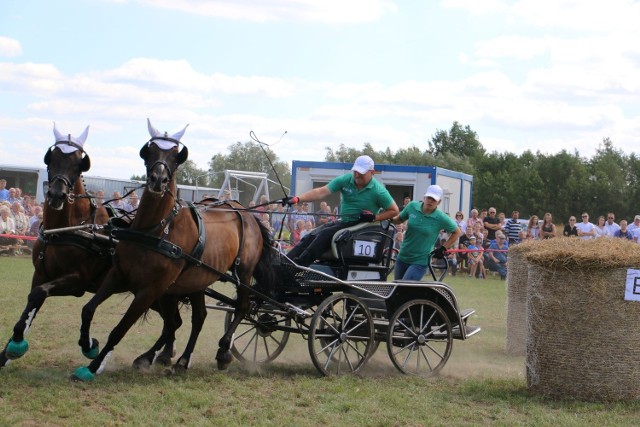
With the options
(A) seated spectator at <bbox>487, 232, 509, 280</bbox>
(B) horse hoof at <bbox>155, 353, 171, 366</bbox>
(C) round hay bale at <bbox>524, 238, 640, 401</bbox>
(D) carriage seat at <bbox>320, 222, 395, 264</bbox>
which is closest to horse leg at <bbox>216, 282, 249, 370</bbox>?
(B) horse hoof at <bbox>155, 353, 171, 366</bbox>

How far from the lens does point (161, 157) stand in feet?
22.9

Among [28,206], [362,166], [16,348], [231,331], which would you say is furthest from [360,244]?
[28,206]

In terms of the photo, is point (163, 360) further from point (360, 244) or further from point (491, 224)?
point (491, 224)

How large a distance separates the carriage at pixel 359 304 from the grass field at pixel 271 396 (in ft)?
1.19

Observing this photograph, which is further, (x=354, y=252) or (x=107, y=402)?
(x=354, y=252)

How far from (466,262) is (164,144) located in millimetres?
16498

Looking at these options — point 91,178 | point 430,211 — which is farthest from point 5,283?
point 91,178

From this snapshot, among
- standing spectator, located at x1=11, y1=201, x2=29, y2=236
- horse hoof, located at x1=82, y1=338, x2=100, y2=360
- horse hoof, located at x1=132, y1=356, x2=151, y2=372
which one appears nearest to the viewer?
horse hoof, located at x1=82, y1=338, x2=100, y2=360

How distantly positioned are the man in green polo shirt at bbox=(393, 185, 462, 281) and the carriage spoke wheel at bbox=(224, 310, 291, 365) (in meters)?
1.45

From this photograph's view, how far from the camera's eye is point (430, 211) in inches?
355

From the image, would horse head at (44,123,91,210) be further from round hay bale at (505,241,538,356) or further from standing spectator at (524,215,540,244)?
standing spectator at (524,215,540,244)

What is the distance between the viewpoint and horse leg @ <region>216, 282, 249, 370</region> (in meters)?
8.18

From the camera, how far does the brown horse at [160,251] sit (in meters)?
7.02

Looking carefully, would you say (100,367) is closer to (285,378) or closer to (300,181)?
(285,378)
